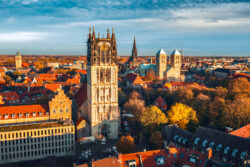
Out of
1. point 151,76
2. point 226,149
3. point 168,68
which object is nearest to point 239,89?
point 226,149

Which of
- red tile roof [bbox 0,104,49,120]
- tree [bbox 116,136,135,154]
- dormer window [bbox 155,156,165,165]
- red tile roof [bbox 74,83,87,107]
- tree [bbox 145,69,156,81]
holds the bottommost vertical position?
tree [bbox 116,136,135,154]

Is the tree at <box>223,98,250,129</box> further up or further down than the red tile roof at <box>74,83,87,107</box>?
further down

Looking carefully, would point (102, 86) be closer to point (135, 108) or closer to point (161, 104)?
point (135, 108)

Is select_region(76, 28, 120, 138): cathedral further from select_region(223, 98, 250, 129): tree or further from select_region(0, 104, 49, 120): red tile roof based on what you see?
select_region(223, 98, 250, 129): tree

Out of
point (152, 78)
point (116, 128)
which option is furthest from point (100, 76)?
point (152, 78)

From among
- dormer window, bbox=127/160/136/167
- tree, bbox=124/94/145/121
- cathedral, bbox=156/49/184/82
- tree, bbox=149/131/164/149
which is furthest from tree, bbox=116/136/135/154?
cathedral, bbox=156/49/184/82

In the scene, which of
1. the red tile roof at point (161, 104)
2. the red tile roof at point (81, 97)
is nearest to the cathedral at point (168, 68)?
the red tile roof at point (161, 104)

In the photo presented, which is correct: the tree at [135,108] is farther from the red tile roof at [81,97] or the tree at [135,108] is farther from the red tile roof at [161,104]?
the red tile roof at [81,97]

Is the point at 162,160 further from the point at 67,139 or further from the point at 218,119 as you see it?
the point at 218,119
